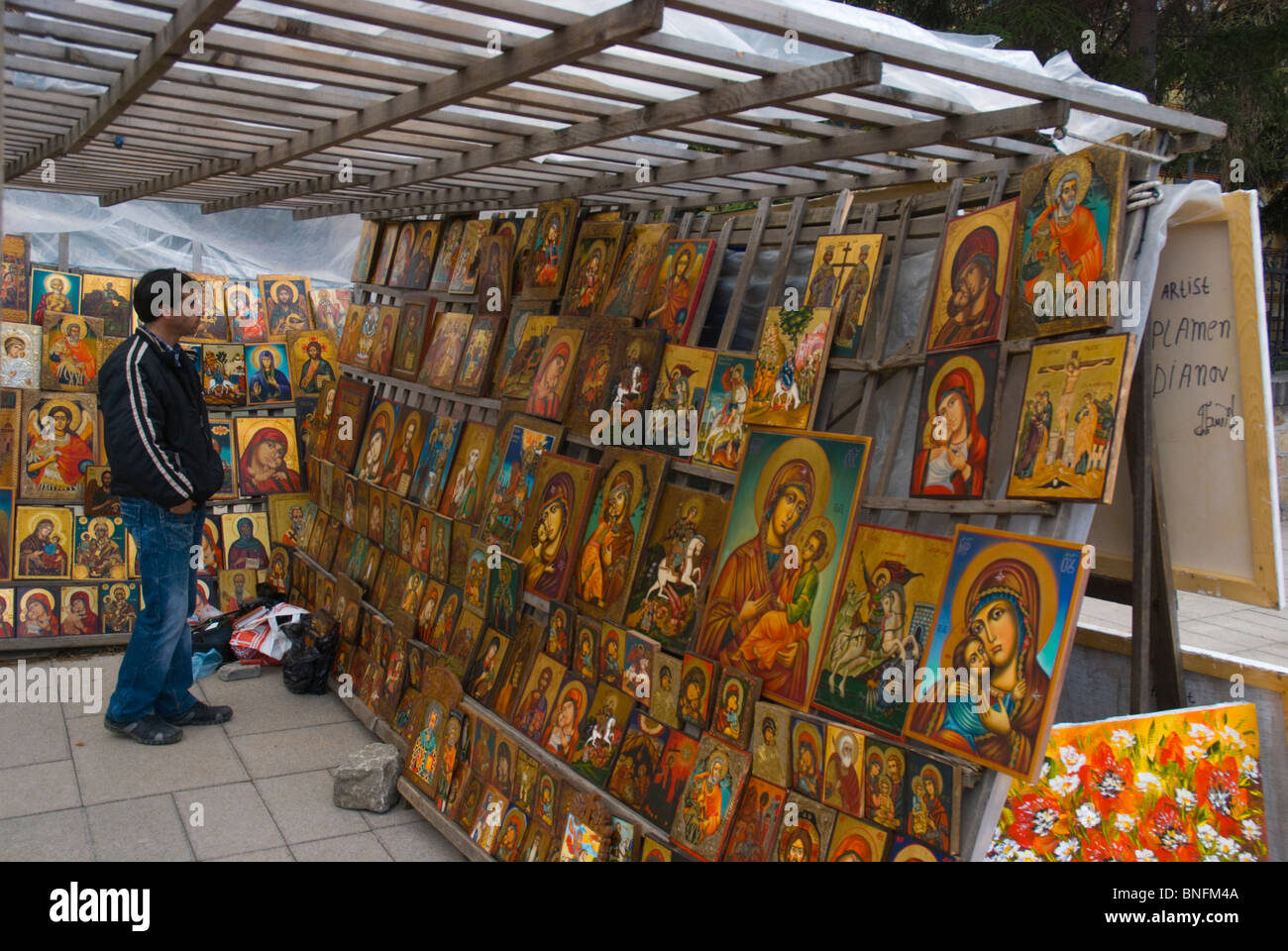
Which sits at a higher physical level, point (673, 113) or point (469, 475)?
point (673, 113)

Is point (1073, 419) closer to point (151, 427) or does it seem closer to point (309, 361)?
point (151, 427)

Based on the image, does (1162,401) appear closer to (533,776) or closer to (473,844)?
(533,776)

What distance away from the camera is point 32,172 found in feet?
18.9

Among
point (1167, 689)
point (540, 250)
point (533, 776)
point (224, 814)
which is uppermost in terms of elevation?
point (540, 250)

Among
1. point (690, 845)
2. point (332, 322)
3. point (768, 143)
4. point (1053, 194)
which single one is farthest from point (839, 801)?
point (332, 322)

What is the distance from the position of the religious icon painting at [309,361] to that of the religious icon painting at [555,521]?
3.56m

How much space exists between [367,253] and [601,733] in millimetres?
4200

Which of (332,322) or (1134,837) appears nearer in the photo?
(1134,837)

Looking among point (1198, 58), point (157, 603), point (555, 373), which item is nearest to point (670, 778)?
point (555, 373)

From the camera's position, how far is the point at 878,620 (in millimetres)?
2828

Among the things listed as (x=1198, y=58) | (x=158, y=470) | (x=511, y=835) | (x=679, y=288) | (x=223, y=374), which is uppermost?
(x=1198, y=58)

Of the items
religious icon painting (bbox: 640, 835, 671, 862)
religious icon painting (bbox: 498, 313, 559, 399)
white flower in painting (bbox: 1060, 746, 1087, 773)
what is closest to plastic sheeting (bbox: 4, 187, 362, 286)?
religious icon painting (bbox: 498, 313, 559, 399)

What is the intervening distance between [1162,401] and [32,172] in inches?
219

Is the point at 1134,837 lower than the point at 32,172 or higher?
lower
